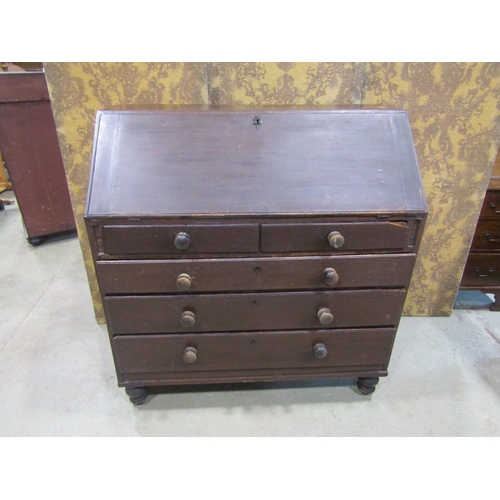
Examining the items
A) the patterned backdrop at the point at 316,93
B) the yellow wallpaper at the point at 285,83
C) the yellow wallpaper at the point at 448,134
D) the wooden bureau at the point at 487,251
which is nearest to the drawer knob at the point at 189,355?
the patterned backdrop at the point at 316,93

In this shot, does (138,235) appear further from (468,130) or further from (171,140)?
(468,130)

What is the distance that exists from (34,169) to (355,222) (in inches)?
95.6


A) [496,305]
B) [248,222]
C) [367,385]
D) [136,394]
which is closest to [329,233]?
[248,222]

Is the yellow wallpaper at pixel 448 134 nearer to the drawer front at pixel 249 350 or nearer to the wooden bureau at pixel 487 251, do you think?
the wooden bureau at pixel 487 251

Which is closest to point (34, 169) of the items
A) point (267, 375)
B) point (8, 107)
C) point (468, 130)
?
point (8, 107)

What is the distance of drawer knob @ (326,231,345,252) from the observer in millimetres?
1140

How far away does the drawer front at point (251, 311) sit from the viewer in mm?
1272

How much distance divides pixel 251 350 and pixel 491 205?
148 centimetres

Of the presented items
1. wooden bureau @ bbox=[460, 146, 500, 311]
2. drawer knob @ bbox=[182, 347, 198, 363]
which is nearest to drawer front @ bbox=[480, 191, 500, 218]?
wooden bureau @ bbox=[460, 146, 500, 311]

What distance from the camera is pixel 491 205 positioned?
6.05 feet

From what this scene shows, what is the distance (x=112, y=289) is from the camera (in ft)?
4.03

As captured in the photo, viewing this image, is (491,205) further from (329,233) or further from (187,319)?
(187,319)

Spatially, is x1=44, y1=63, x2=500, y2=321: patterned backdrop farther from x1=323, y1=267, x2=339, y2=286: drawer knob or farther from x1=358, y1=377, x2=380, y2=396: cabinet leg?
x1=358, y1=377, x2=380, y2=396: cabinet leg

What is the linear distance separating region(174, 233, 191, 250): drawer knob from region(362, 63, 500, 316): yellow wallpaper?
1054mm
